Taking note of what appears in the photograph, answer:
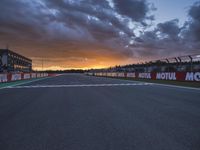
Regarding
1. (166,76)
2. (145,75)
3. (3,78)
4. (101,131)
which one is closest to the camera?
(101,131)

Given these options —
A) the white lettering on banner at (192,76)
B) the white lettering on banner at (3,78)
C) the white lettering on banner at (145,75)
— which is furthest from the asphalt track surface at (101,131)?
the white lettering on banner at (145,75)

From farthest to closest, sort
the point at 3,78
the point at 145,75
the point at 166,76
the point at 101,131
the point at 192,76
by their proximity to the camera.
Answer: the point at 145,75
the point at 3,78
the point at 166,76
the point at 192,76
the point at 101,131

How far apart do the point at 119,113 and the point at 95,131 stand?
70.0 inches

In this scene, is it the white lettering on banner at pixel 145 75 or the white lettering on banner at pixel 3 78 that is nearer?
the white lettering on banner at pixel 3 78

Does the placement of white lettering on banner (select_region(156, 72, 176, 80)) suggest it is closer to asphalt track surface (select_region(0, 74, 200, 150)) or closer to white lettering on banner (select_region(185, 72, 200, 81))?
white lettering on banner (select_region(185, 72, 200, 81))

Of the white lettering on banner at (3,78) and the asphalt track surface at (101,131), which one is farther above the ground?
the white lettering on banner at (3,78)

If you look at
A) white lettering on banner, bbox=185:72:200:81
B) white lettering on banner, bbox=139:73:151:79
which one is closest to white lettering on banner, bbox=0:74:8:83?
white lettering on banner, bbox=139:73:151:79

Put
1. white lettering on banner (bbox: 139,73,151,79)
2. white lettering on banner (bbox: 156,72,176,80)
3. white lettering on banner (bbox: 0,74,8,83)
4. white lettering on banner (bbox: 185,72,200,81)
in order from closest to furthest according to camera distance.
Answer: white lettering on banner (bbox: 185,72,200,81), white lettering on banner (bbox: 156,72,176,80), white lettering on banner (bbox: 0,74,8,83), white lettering on banner (bbox: 139,73,151,79)

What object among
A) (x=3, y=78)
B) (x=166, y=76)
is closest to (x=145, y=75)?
(x=166, y=76)

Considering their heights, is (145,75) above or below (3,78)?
above

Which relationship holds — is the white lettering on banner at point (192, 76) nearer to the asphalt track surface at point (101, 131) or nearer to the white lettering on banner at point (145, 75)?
the white lettering on banner at point (145, 75)

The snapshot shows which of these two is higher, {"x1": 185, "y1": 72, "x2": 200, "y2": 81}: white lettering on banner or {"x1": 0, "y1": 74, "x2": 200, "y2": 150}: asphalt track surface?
{"x1": 185, "y1": 72, "x2": 200, "y2": 81}: white lettering on banner

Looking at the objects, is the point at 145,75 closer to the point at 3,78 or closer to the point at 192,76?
the point at 192,76

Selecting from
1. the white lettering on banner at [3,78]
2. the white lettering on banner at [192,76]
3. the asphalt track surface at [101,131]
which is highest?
the white lettering on banner at [192,76]
